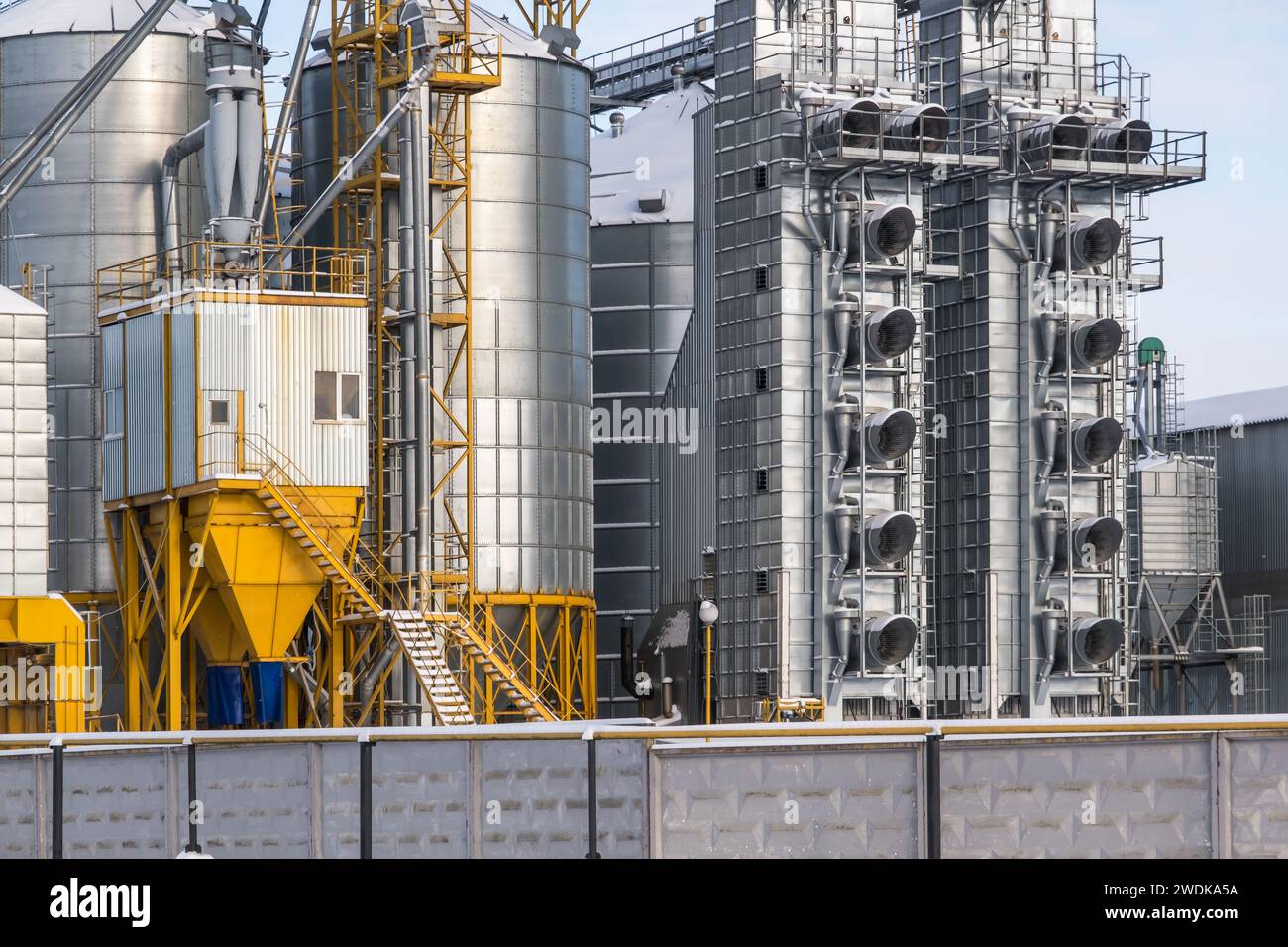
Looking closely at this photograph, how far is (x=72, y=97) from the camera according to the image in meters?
51.4

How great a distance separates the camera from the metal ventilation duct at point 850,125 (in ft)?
162

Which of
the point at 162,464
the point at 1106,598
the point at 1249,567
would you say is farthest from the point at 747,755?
the point at 1249,567

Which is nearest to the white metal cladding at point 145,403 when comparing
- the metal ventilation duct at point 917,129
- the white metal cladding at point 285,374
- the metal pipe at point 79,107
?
the white metal cladding at point 285,374

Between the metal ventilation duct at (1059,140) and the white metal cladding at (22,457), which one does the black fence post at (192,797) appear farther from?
the metal ventilation duct at (1059,140)

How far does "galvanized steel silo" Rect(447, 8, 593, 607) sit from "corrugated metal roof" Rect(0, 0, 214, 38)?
7259 mm

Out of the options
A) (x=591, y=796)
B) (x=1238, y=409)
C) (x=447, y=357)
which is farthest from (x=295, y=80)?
(x=591, y=796)

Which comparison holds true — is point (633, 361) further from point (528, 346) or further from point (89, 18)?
point (89, 18)

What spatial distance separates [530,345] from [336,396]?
303 inches

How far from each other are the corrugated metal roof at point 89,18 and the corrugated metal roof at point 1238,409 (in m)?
29.9

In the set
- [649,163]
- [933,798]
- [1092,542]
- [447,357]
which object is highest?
[649,163]

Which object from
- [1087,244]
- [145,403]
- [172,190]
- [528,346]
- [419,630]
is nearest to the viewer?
[419,630]

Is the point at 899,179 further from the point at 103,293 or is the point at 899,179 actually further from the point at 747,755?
the point at 747,755

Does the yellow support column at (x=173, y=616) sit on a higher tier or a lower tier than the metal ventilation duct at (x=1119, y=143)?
lower

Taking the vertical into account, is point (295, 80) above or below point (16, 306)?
above
